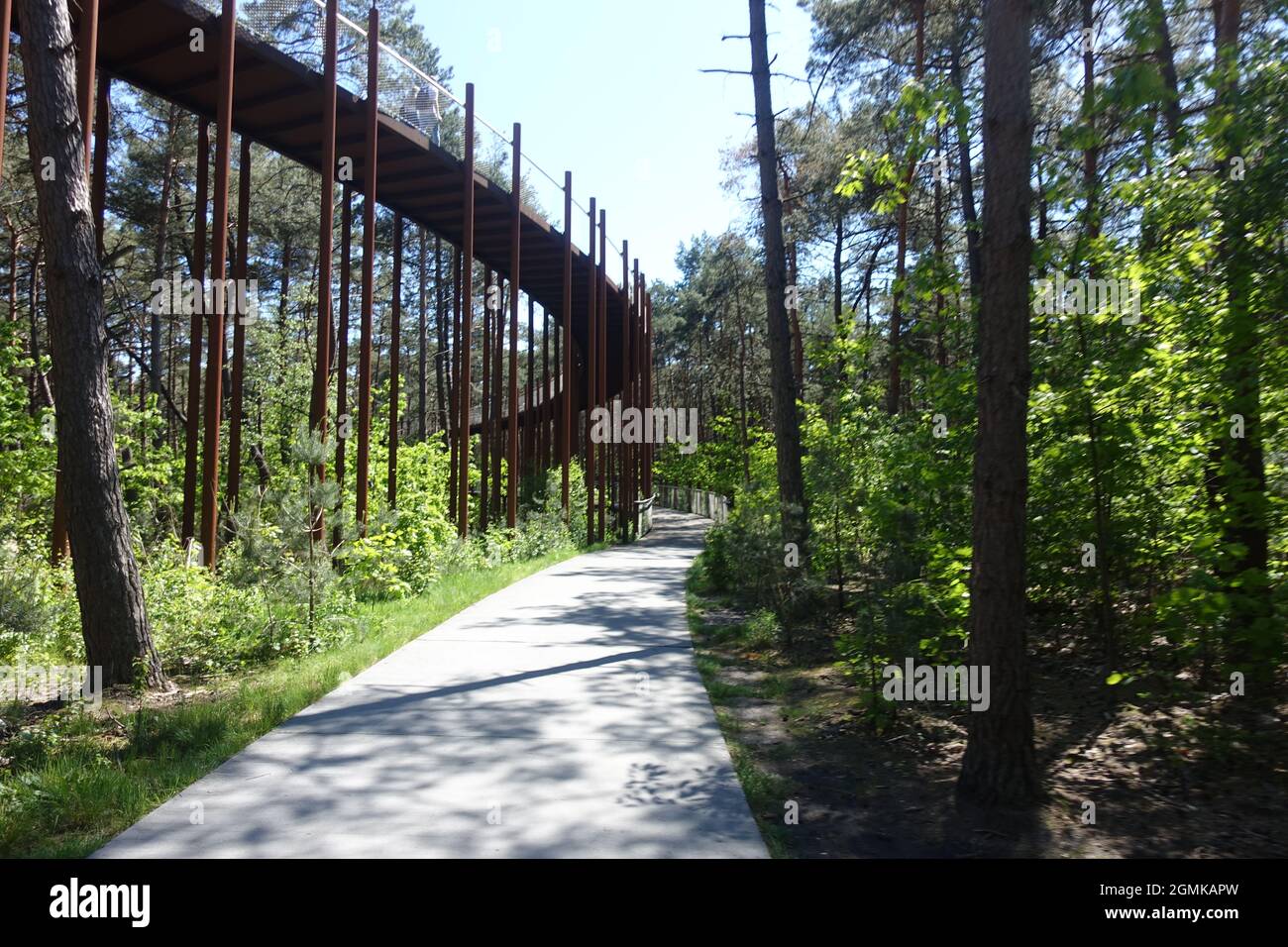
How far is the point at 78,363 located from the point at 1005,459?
7.04 metres

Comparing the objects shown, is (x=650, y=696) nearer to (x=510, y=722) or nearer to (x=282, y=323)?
(x=510, y=722)

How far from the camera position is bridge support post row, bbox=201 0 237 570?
10422mm

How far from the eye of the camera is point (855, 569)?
7582 mm

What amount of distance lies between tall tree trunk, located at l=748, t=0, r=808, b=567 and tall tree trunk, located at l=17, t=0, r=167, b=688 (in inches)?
299

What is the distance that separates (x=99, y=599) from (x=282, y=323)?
1825cm

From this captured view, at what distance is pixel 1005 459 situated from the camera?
493 centimetres

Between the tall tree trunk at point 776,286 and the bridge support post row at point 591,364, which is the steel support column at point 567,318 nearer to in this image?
the bridge support post row at point 591,364

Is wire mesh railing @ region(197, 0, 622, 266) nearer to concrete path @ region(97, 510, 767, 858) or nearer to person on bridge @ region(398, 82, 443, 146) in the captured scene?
person on bridge @ region(398, 82, 443, 146)

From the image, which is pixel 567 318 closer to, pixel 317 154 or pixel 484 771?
pixel 317 154

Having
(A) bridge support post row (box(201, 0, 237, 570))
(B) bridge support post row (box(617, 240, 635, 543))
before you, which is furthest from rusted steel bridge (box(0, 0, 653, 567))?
(B) bridge support post row (box(617, 240, 635, 543))

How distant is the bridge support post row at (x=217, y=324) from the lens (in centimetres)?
1042

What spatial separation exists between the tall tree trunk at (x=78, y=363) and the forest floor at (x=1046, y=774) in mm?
5121

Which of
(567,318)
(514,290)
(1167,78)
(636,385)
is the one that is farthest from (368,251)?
(636,385)
